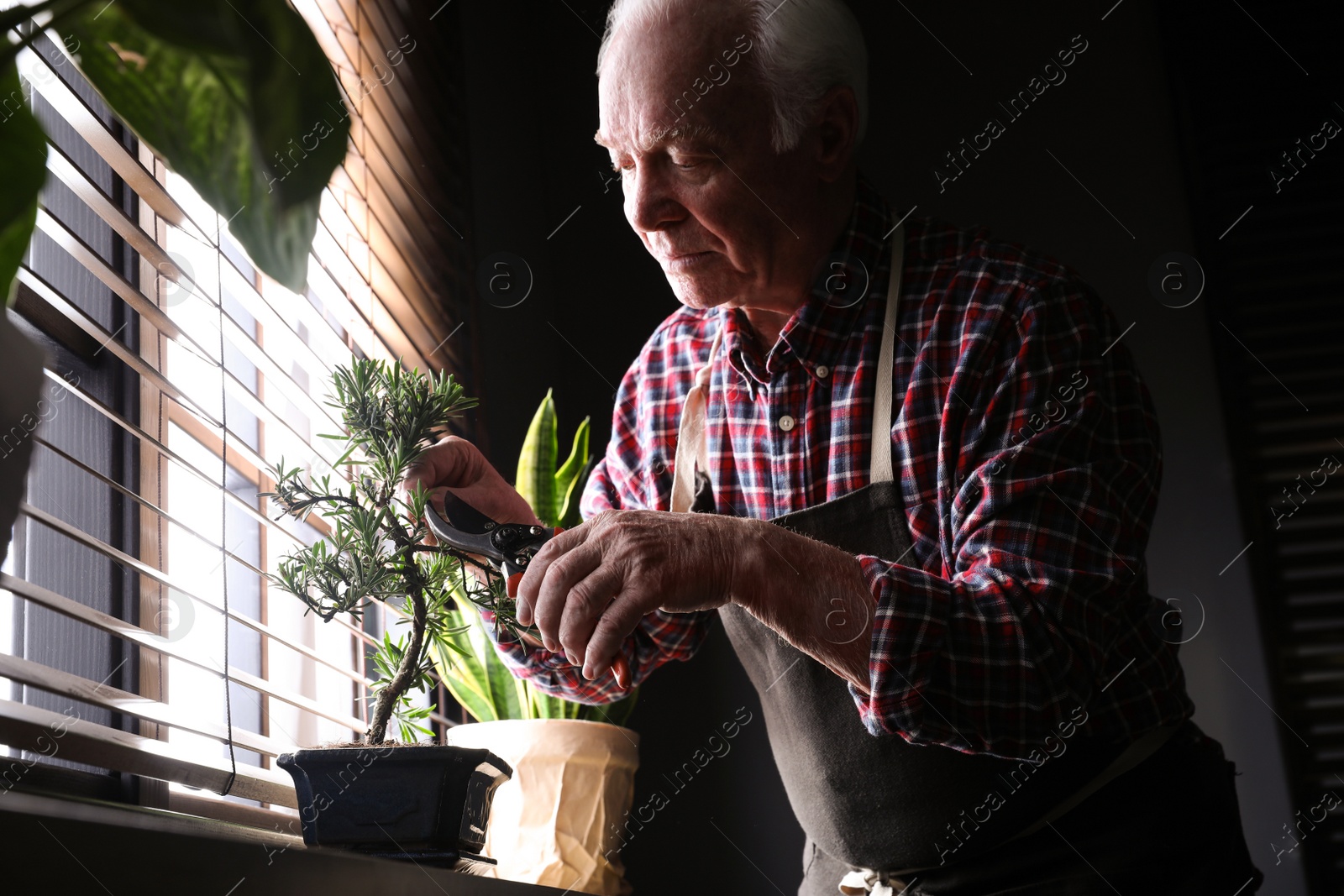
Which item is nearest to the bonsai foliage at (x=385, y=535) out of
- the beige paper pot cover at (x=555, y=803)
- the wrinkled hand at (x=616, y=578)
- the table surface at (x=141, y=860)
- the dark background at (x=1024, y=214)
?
the wrinkled hand at (x=616, y=578)

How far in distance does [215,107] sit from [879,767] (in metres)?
0.99

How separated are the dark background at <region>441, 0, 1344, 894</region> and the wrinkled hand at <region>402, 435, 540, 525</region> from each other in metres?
1.03

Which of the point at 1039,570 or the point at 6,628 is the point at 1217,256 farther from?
the point at 6,628

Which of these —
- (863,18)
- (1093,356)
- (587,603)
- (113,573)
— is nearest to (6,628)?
(113,573)

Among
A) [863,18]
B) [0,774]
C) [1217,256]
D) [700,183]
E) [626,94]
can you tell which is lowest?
[0,774]

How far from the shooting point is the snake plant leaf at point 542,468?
65.2 inches

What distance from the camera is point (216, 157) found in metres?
0.30

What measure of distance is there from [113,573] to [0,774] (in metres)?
0.37

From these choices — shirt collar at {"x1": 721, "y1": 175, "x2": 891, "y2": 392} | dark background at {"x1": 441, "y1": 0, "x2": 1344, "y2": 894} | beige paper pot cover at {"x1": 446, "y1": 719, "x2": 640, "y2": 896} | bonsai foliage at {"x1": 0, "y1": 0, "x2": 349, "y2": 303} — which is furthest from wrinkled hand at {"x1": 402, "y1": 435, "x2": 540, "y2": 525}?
dark background at {"x1": 441, "y1": 0, "x2": 1344, "y2": 894}

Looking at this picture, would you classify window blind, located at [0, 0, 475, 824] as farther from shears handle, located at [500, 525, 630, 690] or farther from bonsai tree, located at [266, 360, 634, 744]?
shears handle, located at [500, 525, 630, 690]

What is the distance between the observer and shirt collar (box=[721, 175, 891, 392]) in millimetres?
1240

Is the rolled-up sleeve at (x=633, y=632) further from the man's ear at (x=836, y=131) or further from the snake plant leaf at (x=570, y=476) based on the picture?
the man's ear at (x=836, y=131)

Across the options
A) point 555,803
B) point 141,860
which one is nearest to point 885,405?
point 555,803

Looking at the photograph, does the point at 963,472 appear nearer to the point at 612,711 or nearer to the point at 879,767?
the point at 879,767
